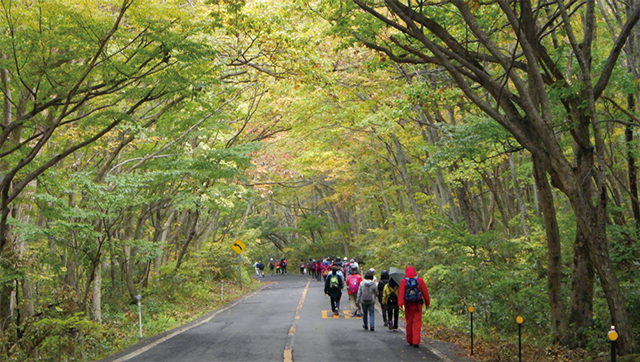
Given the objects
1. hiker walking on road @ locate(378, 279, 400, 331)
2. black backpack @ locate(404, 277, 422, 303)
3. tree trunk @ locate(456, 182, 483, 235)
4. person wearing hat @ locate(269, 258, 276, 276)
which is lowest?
person wearing hat @ locate(269, 258, 276, 276)

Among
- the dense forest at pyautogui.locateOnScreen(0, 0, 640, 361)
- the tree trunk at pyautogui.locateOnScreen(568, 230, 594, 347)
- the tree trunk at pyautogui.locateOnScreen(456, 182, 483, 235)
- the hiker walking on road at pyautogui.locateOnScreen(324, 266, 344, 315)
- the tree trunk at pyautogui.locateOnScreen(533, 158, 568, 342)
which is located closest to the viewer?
the dense forest at pyautogui.locateOnScreen(0, 0, 640, 361)

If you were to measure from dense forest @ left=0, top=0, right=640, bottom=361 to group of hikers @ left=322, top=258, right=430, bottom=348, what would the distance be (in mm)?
1932

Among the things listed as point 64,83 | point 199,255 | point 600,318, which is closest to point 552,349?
point 600,318

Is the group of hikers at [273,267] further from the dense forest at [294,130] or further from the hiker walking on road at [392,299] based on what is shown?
the hiker walking on road at [392,299]

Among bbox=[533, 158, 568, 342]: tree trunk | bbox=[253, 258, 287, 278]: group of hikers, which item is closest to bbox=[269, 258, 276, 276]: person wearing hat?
bbox=[253, 258, 287, 278]: group of hikers

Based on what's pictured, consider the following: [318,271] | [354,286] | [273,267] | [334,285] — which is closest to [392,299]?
[354,286]

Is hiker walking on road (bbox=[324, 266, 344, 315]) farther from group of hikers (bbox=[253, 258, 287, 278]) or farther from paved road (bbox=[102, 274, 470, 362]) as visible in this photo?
group of hikers (bbox=[253, 258, 287, 278])

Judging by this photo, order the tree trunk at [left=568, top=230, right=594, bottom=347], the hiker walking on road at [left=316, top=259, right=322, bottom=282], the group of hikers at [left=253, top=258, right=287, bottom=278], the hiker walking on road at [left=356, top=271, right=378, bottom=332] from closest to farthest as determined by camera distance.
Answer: the tree trunk at [left=568, top=230, right=594, bottom=347] < the hiker walking on road at [left=356, top=271, right=378, bottom=332] < the hiker walking on road at [left=316, top=259, right=322, bottom=282] < the group of hikers at [left=253, top=258, right=287, bottom=278]

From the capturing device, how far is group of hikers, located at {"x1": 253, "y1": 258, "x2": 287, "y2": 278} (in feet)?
158

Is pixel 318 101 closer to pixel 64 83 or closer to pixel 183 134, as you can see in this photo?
pixel 183 134

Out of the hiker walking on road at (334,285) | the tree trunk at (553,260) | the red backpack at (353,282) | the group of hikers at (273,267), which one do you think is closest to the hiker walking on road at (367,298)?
the red backpack at (353,282)

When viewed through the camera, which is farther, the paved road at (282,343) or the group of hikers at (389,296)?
the group of hikers at (389,296)

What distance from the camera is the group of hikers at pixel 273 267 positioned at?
4822 centimetres

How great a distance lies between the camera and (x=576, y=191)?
7945mm
